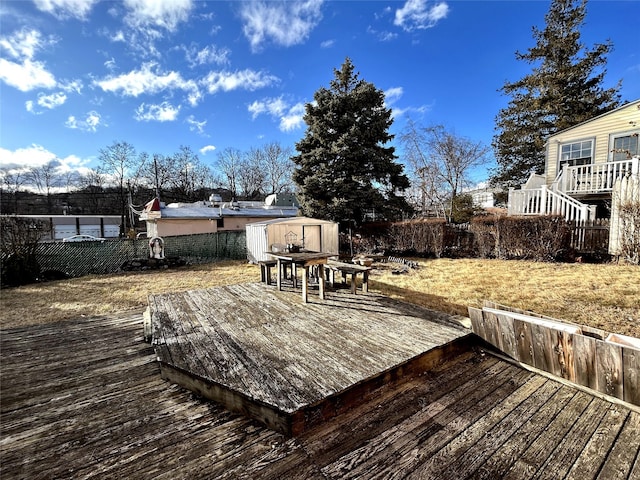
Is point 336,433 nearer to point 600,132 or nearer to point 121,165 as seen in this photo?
point 600,132

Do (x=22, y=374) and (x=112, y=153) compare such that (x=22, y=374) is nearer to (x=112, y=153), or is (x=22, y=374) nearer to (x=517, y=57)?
(x=517, y=57)

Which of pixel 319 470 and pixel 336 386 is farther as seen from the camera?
pixel 336 386

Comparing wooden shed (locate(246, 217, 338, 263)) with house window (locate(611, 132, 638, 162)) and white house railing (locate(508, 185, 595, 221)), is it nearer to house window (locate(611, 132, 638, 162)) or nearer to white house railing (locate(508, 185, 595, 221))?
white house railing (locate(508, 185, 595, 221))

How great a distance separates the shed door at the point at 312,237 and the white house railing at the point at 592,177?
29.6 ft

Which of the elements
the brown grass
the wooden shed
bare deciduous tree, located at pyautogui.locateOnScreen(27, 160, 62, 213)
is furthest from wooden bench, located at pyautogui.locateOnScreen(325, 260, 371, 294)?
bare deciduous tree, located at pyautogui.locateOnScreen(27, 160, 62, 213)

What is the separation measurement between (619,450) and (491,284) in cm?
494

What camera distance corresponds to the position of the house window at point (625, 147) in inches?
383

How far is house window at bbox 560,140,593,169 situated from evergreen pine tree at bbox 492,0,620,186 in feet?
20.1

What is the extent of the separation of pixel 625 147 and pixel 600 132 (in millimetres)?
963

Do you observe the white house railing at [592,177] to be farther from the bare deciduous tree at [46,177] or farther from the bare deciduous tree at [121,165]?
the bare deciduous tree at [46,177]

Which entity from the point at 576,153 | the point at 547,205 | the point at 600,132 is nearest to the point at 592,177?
the point at 547,205

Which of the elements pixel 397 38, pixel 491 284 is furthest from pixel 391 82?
pixel 491 284

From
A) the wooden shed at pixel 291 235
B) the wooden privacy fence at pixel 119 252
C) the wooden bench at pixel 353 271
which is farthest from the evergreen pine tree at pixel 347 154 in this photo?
the wooden bench at pixel 353 271

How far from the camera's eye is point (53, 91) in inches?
237
